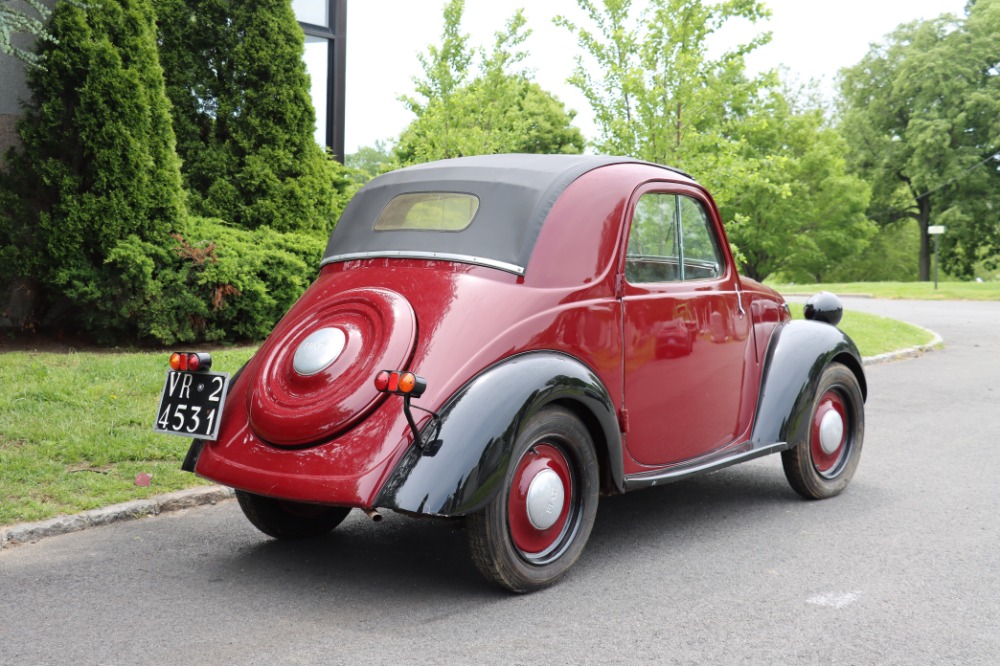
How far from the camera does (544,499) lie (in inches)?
163

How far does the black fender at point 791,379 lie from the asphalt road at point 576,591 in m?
0.47

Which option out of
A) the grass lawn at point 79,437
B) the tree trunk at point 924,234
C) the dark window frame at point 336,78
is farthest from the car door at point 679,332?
the tree trunk at point 924,234

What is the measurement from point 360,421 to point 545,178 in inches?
58.6

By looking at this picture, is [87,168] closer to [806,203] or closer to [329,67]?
[329,67]

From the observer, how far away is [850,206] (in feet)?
150

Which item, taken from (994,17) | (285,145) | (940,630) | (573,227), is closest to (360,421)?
(573,227)

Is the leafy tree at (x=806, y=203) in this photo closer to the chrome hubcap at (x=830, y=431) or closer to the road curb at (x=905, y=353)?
the road curb at (x=905, y=353)

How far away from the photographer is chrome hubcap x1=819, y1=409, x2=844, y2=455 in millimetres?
5766

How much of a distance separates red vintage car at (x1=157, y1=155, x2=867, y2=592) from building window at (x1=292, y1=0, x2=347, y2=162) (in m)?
9.86

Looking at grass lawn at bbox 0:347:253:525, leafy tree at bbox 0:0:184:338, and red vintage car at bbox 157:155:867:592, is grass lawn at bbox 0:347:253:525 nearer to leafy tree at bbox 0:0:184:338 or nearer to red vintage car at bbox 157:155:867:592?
leafy tree at bbox 0:0:184:338

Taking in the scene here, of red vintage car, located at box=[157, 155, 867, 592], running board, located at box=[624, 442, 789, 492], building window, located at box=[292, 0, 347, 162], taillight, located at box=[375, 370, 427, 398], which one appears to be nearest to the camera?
taillight, located at box=[375, 370, 427, 398]

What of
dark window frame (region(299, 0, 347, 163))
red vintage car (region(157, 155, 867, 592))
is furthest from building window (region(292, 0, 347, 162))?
red vintage car (region(157, 155, 867, 592))

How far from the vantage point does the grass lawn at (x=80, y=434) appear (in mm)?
5328

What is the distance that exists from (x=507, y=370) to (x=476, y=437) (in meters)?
0.35
